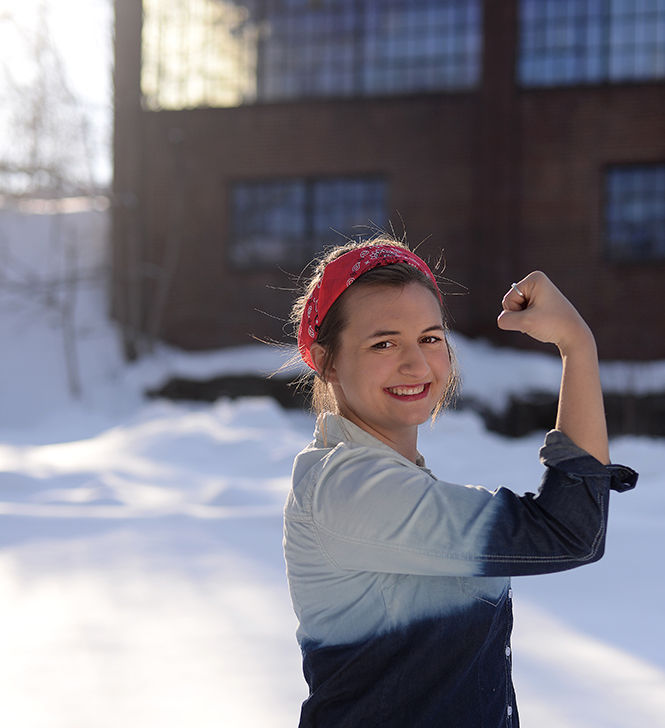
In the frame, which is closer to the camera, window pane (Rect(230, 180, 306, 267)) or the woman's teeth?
the woman's teeth

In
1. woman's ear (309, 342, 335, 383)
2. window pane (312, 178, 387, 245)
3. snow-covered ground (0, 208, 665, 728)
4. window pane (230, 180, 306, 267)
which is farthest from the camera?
window pane (230, 180, 306, 267)

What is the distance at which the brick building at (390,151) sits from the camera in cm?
1533

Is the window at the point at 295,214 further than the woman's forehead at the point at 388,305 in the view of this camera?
Yes

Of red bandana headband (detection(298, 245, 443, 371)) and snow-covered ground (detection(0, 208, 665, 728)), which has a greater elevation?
red bandana headband (detection(298, 245, 443, 371))

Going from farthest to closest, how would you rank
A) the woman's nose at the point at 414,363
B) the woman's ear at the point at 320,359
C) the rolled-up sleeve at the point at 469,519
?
the woman's ear at the point at 320,359 < the woman's nose at the point at 414,363 < the rolled-up sleeve at the point at 469,519

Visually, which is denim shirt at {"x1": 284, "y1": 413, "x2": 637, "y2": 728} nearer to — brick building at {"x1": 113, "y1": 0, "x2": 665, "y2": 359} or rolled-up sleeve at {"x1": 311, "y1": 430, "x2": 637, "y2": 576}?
rolled-up sleeve at {"x1": 311, "y1": 430, "x2": 637, "y2": 576}

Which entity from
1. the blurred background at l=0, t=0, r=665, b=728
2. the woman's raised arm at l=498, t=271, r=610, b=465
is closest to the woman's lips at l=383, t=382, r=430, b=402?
the woman's raised arm at l=498, t=271, r=610, b=465

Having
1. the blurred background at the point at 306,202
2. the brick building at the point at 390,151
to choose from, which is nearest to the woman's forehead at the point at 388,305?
the blurred background at the point at 306,202

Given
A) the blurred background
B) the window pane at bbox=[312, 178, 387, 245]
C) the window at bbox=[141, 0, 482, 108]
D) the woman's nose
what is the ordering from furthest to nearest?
the window pane at bbox=[312, 178, 387, 245]
the window at bbox=[141, 0, 482, 108]
the blurred background
the woman's nose

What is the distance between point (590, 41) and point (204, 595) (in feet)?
46.3

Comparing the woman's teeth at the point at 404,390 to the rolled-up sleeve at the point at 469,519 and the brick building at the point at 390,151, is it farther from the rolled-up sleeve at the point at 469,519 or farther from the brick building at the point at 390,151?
the brick building at the point at 390,151

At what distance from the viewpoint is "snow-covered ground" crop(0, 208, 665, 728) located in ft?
10.0

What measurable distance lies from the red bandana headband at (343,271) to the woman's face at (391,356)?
0.02 metres

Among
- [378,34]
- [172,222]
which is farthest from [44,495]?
[378,34]
